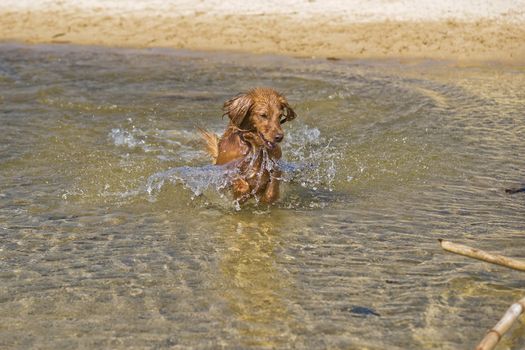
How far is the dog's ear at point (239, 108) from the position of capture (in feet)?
20.8

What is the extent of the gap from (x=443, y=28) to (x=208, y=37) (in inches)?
164

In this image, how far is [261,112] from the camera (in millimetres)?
6305

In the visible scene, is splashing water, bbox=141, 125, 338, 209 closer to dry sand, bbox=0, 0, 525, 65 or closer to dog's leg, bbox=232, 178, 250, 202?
dog's leg, bbox=232, 178, 250, 202

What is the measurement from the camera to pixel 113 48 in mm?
14672

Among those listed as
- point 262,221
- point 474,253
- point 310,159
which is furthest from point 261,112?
point 474,253

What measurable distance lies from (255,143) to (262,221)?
0.73 meters

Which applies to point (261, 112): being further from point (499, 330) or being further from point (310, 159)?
point (499, 330)

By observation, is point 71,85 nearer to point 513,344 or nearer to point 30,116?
point 30,116

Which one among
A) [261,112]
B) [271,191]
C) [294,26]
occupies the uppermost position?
[294,26]

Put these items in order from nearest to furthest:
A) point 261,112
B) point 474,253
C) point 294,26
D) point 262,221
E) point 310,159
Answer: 1. point 474,253
2. point 262,221
3. point 261,112
4. point 310,159
5. point 294,26

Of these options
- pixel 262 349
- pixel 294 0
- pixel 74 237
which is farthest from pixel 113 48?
pixel 262 349

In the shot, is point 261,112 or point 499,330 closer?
point 499,330

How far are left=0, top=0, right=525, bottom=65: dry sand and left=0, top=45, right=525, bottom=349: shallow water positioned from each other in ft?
8.35

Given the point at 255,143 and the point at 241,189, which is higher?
the point at 255,143
